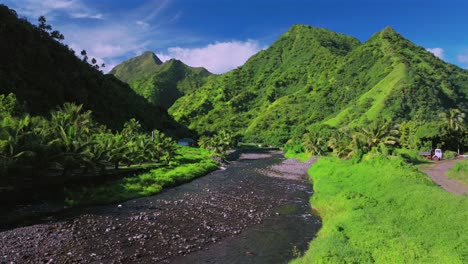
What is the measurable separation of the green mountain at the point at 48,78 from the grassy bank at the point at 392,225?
8041 cm

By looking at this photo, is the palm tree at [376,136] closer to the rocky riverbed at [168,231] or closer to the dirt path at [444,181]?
the dirt path at [444,181]

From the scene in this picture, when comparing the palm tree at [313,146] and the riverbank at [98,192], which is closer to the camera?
the riverbank at [98,192]

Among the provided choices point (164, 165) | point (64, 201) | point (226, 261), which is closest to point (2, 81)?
point (164, 165)

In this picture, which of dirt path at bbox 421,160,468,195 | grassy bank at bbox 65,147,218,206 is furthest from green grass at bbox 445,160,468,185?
grassy bank at bbox 65,147,218,206

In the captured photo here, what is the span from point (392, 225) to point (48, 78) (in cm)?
11920

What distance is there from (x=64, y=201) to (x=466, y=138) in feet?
348

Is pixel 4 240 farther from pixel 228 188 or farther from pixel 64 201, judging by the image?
pixel 228 188

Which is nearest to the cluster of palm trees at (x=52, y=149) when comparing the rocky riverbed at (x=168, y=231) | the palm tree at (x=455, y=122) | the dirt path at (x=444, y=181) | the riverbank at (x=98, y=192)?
the riverbank at (x=98, y=192)

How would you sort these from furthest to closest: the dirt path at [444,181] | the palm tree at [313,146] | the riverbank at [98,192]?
the palm tree at [313,146], the dirt path at [444,181], the riverbank at [98,192]

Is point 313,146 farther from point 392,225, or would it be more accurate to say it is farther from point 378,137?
point 392,225

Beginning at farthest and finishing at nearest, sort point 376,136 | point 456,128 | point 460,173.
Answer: point 456,128 < point 376,136 < point 460,173

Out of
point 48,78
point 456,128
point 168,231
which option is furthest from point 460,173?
point 48,78

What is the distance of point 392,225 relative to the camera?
28.2 m

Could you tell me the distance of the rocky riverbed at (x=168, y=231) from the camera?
24797 millimetres
